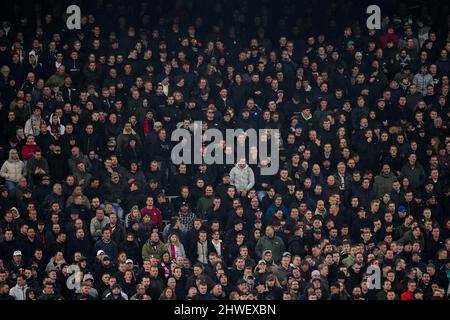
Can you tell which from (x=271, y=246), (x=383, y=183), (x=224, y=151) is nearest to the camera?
(x=271, y=246)

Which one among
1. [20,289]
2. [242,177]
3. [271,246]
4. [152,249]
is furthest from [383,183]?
[20,289]

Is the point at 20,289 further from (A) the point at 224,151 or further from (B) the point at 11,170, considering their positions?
(A) the point at 224,151

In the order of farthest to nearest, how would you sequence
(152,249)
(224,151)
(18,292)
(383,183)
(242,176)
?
(224,151)
(383,183)
(242,176)
(152,249)
(18,292)

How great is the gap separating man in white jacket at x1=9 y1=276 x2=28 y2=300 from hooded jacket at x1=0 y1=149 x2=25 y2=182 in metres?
3.27

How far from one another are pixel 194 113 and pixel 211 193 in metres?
2.21

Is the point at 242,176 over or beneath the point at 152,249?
over

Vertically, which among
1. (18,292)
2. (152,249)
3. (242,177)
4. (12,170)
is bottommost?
(18,292)

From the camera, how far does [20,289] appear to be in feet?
86.3

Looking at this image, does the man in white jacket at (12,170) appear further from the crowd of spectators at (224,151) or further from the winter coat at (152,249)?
the winter coat at (152,249)

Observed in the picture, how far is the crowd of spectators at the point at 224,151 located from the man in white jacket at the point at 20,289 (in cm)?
2

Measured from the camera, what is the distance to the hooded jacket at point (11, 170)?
29.1m

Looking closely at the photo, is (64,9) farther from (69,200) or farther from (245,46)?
(69,200)

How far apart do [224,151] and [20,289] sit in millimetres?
5605
